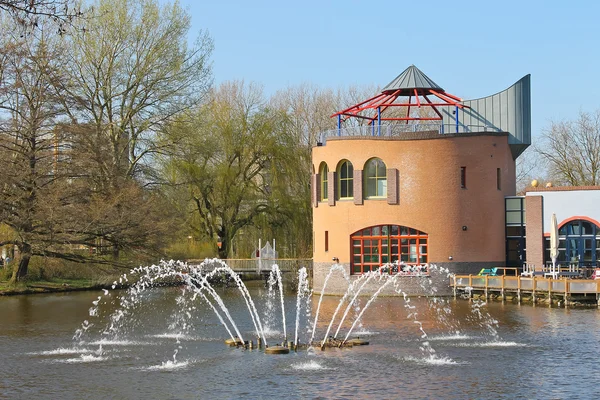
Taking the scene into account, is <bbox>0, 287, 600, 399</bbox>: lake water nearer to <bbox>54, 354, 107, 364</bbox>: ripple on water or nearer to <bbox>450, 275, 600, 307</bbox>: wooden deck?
<bbox>54, 354, 107, 364</bbox>: ripple on water

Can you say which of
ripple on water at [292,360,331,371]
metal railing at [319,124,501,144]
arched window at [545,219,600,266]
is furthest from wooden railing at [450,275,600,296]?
ripple on water at [292,360,331,371]

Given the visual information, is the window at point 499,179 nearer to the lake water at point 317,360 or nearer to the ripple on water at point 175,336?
the lake water at point 317,360

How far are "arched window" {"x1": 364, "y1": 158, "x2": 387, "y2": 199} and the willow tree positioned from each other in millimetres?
16414

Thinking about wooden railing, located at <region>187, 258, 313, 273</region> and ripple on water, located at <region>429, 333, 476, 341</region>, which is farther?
wooden railing, located at <region>187, 258, 313, 273</region>

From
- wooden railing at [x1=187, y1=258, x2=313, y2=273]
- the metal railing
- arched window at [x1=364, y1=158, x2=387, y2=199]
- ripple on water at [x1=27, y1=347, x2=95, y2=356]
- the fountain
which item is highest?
the metal railing

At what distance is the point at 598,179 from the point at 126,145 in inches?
1554

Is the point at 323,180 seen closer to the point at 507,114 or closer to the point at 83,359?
the point at 507,114

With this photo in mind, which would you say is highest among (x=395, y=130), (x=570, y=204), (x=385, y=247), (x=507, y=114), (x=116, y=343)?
(x=507, y=114)

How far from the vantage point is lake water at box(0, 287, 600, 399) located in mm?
20672

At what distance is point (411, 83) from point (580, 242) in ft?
39.3

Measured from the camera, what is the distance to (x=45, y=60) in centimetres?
4888

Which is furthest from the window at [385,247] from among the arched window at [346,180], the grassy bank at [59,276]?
the grassy bank at [59,276]

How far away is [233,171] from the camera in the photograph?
63.2 m

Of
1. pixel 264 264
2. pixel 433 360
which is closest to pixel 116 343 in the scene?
pixel 433 360
